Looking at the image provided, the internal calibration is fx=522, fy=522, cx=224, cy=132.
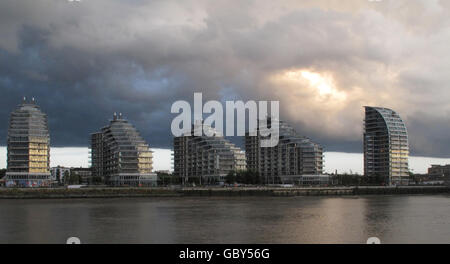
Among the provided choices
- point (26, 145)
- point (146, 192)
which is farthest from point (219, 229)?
point (26, 145)

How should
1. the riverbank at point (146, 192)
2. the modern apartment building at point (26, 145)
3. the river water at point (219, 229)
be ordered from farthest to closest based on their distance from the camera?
1. the modern apartment building at point (26, 145)
2. the riverbank at point (146, 192)
3. the river water at point (219, 229)

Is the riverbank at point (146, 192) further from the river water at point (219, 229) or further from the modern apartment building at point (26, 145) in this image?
the river water at point (219, 229)

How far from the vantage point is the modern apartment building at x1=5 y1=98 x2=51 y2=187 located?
179 metres

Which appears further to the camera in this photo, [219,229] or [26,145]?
[26,145]

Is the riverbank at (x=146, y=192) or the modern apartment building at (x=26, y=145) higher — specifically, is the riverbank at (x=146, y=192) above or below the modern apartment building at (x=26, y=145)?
below

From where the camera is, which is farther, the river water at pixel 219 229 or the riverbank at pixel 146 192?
the riverbank at pixel 146 192

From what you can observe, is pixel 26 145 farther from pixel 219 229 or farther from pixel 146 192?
pixel 219 229

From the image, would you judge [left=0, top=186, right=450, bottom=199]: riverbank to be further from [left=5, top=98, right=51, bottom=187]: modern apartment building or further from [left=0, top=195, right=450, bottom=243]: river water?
[left=0, top=195, right=450, bottom=243]: river water

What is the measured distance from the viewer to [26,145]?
17950cm

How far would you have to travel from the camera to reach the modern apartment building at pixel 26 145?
17875cm

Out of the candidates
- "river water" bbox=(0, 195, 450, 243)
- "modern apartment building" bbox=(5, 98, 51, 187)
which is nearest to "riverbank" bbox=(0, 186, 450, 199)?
"modern apartment building" bbox=(5, 98, 51, 187)

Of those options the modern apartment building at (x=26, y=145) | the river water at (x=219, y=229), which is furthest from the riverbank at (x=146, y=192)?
the river water at (x=219, y=229)
